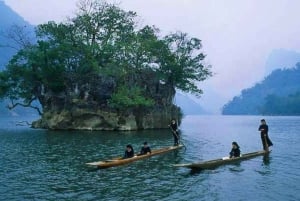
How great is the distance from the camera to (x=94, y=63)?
67062 millimetres

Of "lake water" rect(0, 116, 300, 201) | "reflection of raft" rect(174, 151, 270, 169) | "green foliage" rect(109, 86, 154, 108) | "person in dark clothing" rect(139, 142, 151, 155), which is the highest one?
"green foliage" rect(109, 86, 154, 108)

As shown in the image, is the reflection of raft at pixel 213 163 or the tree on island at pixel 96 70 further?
the tree on island at pixel 96 70

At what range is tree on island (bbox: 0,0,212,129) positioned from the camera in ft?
226

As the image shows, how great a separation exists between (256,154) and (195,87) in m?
45.7

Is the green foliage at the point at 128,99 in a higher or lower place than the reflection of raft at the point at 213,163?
higher

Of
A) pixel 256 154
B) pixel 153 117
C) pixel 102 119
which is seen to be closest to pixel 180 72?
pixel 153 117

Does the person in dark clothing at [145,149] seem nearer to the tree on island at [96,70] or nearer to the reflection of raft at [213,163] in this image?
the reflection of raft at [213,163]

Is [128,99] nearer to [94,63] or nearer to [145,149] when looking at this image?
[94,63]

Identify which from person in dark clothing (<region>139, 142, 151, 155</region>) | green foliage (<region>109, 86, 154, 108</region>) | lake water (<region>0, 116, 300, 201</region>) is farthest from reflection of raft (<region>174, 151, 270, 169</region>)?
green foliage (<region>109, 86, 154, 108</region>)

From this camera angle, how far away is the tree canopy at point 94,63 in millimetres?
69312

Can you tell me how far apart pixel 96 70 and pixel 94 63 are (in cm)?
129

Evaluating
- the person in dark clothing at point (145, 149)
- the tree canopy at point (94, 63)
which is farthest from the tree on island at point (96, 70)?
the person in dark clothing at point (145, 149)

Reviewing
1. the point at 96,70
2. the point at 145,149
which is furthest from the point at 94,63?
the point at 145,149

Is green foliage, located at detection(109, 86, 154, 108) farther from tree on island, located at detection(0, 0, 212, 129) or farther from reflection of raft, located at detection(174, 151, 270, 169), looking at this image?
reflection of raft, located at detection(174, 151, 270, 169)
